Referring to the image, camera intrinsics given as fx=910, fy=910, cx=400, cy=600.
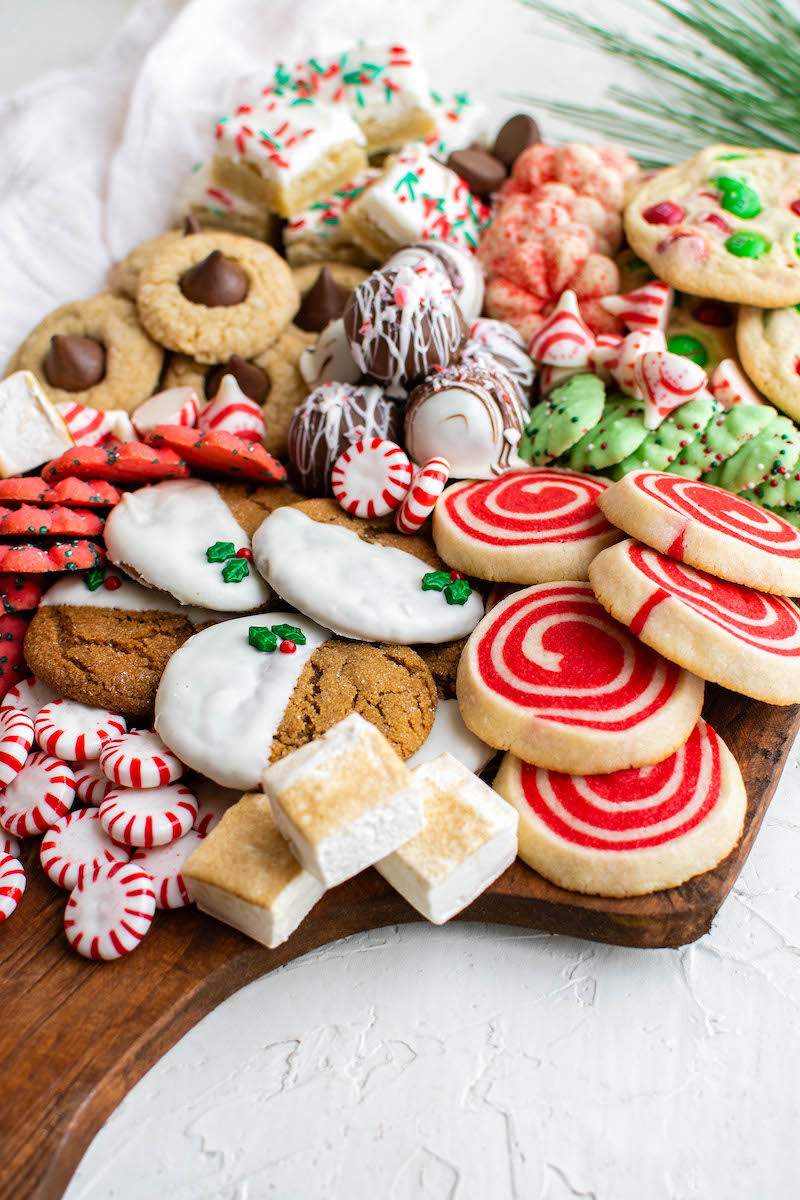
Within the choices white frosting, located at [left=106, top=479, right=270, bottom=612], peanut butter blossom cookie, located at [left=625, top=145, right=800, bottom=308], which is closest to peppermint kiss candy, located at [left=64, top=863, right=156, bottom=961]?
white frosting, located at [left=106, top=479, right=270, bottom=612]

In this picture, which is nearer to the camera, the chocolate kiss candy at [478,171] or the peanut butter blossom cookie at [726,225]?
the peanut butter blossom cookie at [726,225]

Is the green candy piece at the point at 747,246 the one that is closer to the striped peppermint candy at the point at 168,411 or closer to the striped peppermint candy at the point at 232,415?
the striped peppermint candy at the point at 232,415

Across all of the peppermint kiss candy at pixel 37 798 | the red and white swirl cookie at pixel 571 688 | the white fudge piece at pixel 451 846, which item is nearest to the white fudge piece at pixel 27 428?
the peppermint kiss candy at pixel 37 798

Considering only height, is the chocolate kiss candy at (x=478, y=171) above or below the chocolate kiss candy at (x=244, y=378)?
above

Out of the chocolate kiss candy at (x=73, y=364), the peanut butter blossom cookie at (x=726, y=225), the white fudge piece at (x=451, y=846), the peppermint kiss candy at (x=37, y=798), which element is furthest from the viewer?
the chocolate kiss candy at (x=73, y=364)

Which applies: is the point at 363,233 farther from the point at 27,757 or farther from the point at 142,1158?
the point at 142,1158

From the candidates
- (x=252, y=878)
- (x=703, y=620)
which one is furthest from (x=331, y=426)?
(x=252, y=878)

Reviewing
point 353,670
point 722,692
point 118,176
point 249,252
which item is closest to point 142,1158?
point 353,670
